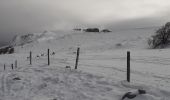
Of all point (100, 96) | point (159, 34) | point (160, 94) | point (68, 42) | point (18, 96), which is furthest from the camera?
point (68, 42)

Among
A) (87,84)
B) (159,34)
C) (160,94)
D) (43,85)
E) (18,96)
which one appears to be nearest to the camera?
(160,94)

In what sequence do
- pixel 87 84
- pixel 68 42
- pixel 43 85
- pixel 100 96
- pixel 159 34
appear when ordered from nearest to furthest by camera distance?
pixel 100 96
pixel 87 84
pixel 43 85
pixel 159 34
pixel 68 42

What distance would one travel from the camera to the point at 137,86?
10.4m

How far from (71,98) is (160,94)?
3539 mm

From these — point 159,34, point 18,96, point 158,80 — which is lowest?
point 18,96

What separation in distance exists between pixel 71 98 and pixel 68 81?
3296mm

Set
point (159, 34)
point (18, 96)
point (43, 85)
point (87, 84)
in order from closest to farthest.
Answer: point (18, 96) < point (87, 84) < point (43, 85) < point (159, 34)

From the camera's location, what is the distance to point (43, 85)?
13.1 metres

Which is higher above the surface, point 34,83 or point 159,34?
point 159,34

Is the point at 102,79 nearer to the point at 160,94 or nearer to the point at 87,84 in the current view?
the point at 87,84

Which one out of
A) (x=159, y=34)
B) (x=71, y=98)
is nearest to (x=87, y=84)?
(x=71, y=98)

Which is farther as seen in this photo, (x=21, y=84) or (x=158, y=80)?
(x=21, y=84)

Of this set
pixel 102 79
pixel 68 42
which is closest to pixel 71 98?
pixel 102 79

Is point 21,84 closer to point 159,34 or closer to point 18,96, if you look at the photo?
point 18,96
